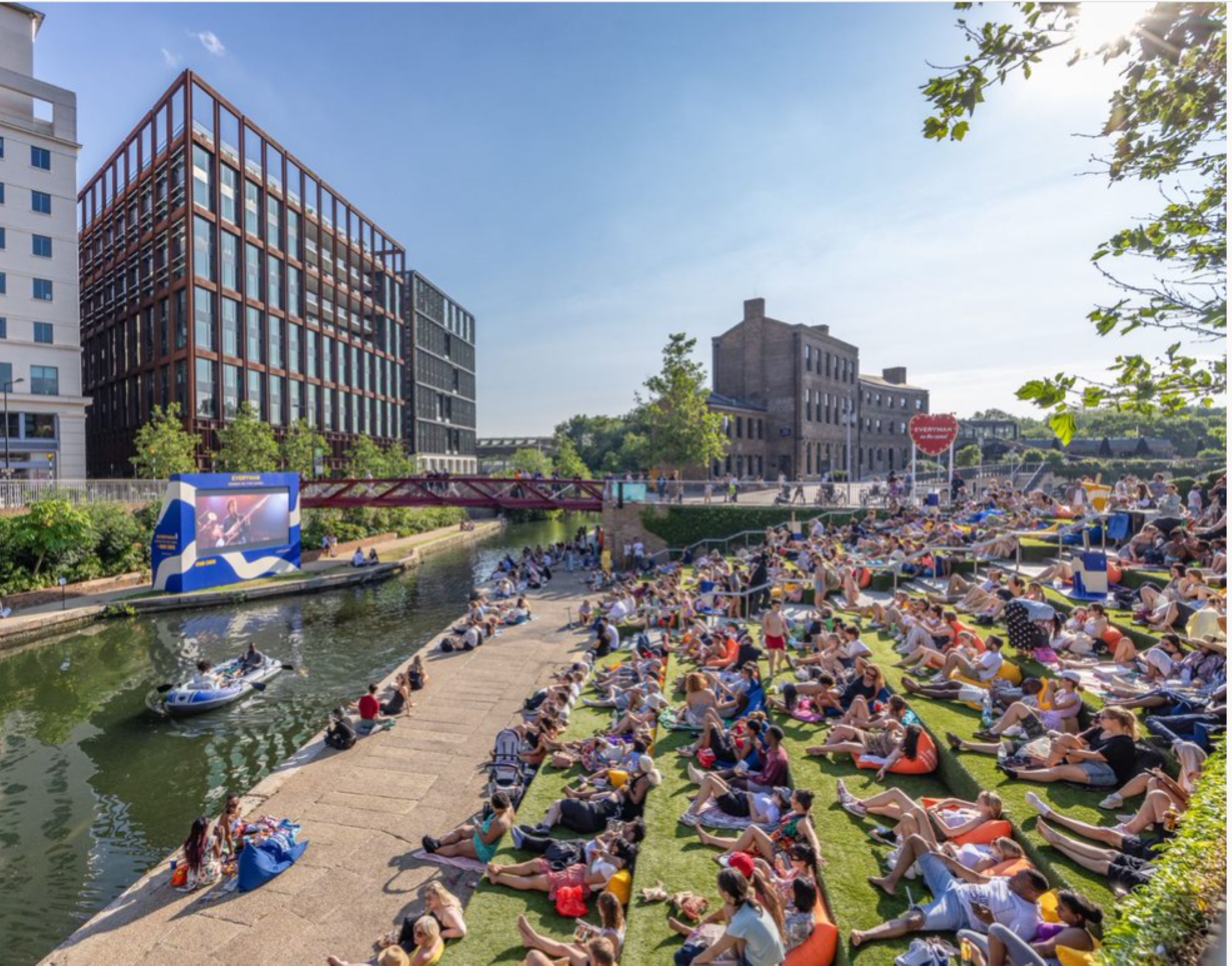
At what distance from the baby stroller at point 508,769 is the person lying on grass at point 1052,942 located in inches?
257

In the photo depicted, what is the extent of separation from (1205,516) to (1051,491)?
19390mm

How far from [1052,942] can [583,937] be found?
12.4 ft

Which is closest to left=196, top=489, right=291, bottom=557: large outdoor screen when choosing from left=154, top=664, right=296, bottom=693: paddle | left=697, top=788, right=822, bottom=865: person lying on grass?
left=154, top=664, right=296, bottom=693: paddle

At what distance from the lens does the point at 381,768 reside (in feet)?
39.0

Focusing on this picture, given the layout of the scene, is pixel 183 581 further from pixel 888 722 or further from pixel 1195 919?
pixel 1195 919

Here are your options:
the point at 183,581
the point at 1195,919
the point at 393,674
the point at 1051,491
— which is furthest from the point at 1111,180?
the point at 1051,491

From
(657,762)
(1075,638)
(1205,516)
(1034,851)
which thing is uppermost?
(1205,516)

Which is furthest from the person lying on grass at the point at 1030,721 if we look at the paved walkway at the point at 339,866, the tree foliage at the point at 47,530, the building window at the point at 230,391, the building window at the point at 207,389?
the building window at the point at 230,391

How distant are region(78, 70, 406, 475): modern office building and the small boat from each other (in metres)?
31.0

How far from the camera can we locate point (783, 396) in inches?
2083

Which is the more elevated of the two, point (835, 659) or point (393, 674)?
point (835, 659)

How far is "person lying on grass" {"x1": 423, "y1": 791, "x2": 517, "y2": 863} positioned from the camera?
8.58 meters

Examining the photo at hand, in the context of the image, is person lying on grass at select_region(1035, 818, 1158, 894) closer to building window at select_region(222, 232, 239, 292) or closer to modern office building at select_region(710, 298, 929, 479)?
modern office building at select_region(710, 298, 929, 479)

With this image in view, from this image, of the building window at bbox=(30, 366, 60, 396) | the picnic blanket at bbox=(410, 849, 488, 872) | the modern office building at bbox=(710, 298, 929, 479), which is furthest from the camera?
the modern office building at bbox=(710, 298, 929, 479)
